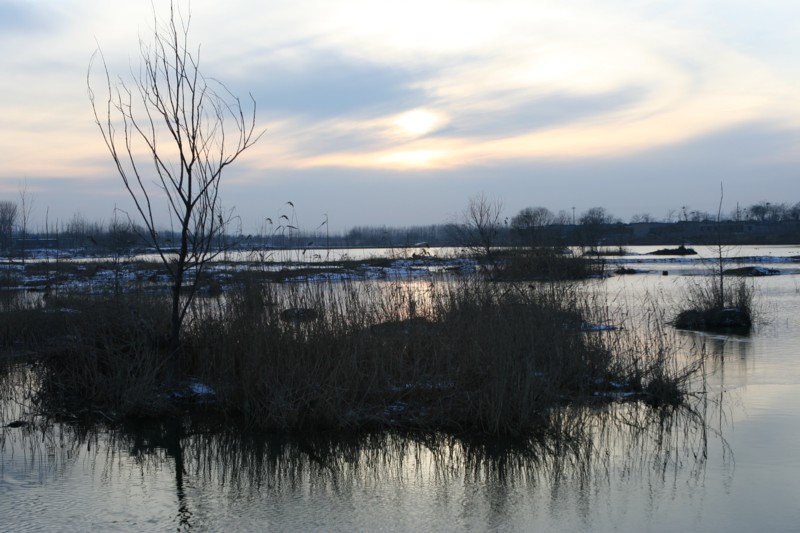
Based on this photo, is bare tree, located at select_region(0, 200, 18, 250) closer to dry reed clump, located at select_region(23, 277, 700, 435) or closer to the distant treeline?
the distant treeline

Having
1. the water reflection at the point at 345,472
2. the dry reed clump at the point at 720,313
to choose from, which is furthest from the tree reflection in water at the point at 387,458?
the dry reed clump at the point at 720,313

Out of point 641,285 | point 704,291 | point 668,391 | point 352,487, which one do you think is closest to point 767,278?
point 641,285

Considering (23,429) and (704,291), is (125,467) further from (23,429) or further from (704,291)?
(704,291)

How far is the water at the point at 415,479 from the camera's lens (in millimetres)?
5000

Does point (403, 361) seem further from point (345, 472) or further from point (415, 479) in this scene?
point (415, 479)

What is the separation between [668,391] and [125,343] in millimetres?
7170

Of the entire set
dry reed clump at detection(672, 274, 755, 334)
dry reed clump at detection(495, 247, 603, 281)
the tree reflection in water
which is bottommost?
the tree reflection in water

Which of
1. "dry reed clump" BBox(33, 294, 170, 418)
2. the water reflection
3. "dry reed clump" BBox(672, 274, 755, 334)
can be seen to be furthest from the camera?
"dry reed clump" BBox(672, 274, 755, 334)

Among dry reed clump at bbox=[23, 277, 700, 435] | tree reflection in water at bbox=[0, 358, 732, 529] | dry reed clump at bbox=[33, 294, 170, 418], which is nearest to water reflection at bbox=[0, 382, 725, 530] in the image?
tree reflection in water at bbox=[0, 358, 732, 529]

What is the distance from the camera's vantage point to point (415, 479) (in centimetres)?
591

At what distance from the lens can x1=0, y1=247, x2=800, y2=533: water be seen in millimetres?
5000

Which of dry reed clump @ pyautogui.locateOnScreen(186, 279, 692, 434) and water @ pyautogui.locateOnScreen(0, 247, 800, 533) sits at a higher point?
dry reed clump @ pyautogui.locateOnScreen(186, 279, 692, 434)

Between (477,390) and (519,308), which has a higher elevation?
(519,308)

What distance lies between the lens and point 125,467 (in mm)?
6434
